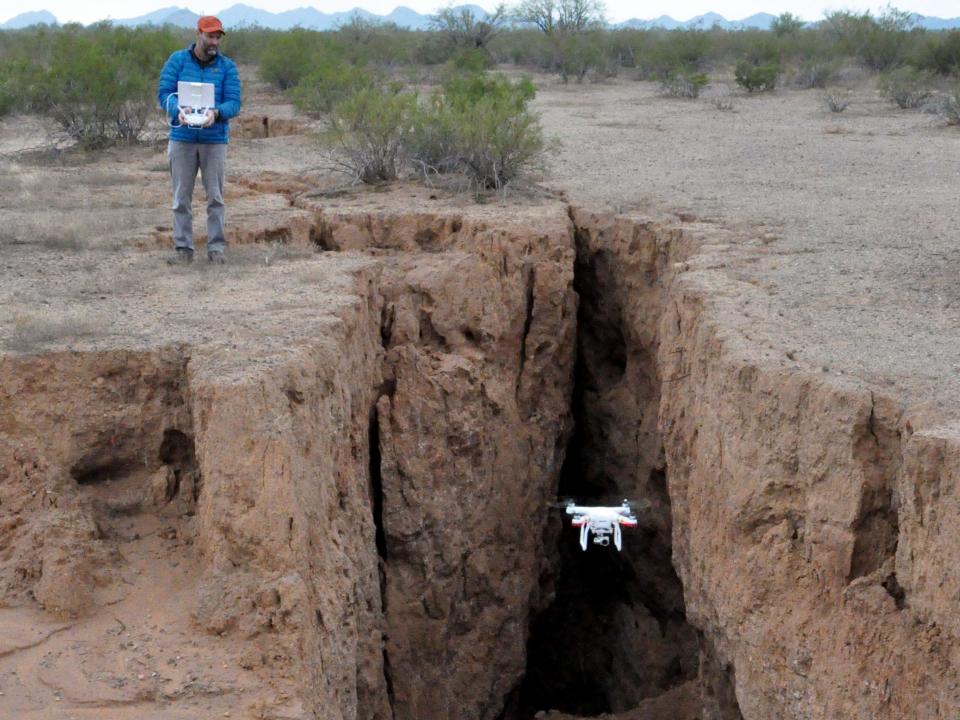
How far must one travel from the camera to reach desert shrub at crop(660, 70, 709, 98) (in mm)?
17922

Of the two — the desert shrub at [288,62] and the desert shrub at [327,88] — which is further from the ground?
the desert shrub at [288,62]

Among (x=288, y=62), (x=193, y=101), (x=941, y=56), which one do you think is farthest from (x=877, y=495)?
(x=941, y=56)

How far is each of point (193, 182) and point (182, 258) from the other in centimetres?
53

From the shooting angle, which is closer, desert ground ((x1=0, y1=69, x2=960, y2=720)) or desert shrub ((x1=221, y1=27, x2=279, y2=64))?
desert ground ((x1=0, y1=69, x2=960, y2=720))

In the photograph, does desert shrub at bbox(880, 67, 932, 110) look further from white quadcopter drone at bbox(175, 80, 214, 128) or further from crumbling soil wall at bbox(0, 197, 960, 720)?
white quadcopter drone at bbox(175, 80, 214, 128)

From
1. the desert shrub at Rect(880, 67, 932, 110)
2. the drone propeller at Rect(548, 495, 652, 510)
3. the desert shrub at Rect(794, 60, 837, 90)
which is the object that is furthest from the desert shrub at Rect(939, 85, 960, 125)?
the drone propeller at Rect(548, 495, 652, 510)

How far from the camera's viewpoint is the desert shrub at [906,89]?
15.9m

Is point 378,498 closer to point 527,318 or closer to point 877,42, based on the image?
point 527,318

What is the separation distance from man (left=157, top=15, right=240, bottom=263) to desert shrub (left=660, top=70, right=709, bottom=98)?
39.7ft

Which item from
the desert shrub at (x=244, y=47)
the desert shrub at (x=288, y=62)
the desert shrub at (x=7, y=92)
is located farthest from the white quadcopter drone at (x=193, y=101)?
the desert shrub at (x=244, y=47)

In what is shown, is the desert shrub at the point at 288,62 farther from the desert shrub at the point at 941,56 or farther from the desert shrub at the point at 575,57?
the desert shrub at the point at 941,56

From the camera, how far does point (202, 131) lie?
7.03 metres

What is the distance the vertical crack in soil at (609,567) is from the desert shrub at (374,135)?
2.11m

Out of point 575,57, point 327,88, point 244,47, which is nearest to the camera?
point 327,88
